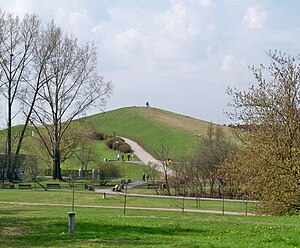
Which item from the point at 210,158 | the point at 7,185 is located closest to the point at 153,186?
the point at 210,158

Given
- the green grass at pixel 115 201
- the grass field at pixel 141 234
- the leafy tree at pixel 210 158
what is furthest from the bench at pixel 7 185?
the grass field at pixel 141 234

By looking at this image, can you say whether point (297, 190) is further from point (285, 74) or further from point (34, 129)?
point (34, 129)

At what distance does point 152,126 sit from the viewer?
11800 centimetres

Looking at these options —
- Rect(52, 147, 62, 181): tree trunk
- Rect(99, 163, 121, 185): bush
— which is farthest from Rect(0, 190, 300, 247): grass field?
Rect(99, 163, 121, 185): bush

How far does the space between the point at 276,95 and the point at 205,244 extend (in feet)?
34.4

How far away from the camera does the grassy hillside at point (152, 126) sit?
10088 centimetres

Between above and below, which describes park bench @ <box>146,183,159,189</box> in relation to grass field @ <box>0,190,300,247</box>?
above

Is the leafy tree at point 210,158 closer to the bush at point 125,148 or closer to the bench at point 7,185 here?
the bench at point 7,185

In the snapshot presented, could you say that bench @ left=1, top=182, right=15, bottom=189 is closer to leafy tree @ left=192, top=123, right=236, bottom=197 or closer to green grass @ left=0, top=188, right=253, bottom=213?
green grass @ left=0, top=188, right=253, bottom=213

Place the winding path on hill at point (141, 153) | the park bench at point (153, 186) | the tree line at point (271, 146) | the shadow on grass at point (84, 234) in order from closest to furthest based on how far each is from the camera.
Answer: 1. the shadow on grass at point (84, 234)
2. the tree line at point (271, 146)
3. the park bench at point (153, 186)
4. the winding path on hill at point (141, 153)

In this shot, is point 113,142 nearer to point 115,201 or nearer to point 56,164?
point 56,164

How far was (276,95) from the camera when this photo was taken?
23.1m

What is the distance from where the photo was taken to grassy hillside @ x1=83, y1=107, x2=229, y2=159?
10088 cm

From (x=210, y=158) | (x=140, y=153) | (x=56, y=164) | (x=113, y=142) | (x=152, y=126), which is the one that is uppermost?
(x=152, y=126)
